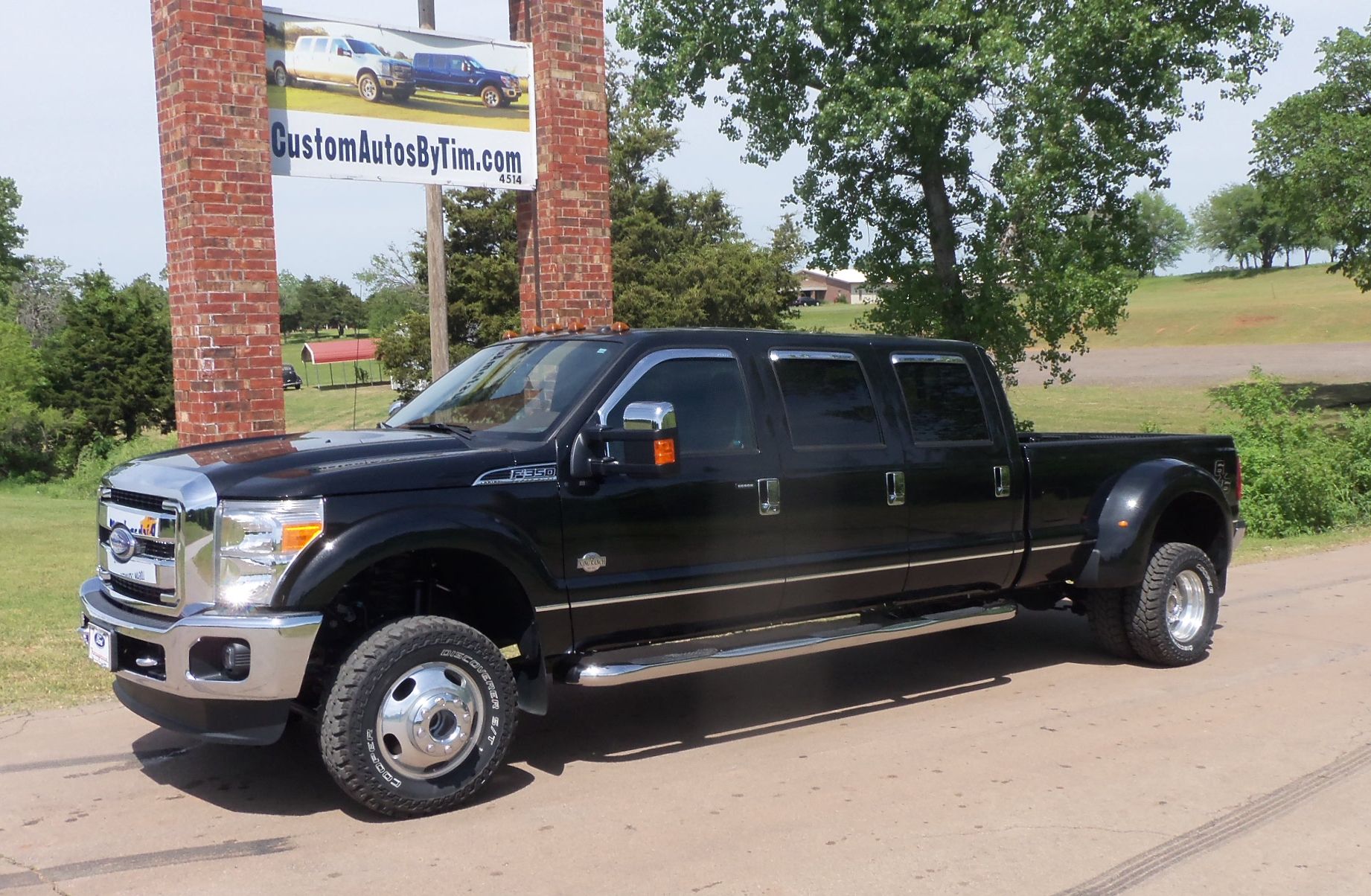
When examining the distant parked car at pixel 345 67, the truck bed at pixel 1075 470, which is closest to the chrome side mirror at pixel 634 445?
the truck bed at pixel 1075 470

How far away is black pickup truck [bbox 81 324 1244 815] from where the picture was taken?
505cm

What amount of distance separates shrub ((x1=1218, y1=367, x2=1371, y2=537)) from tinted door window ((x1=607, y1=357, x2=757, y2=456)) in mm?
10669

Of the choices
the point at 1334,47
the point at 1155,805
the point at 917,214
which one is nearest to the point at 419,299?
the point at 917,214

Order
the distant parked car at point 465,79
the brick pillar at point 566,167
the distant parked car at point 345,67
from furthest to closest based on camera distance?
the brick pillar at point 566,167 < the distant parked car at point 465,79 < the distant parked car at point 345,67

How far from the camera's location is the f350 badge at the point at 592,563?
5.70m

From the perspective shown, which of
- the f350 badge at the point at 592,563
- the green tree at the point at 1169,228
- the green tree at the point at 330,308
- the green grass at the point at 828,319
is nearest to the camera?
the f350 badge at the point at 592,563

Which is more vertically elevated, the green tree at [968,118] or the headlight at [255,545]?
the green tree at [968,118]

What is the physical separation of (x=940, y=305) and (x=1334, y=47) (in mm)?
13127

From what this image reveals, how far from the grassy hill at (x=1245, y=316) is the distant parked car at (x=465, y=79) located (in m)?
37.5

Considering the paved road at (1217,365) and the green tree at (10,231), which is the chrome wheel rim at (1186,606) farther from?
the green tree at (10,231)

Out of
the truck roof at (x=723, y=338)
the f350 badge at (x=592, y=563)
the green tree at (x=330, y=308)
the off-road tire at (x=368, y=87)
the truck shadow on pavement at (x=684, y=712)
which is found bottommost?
the truck shadow on pavement at (x=684, y=712)

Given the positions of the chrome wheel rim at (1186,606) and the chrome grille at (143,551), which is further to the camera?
the chrome wheel rim at (1186,606)

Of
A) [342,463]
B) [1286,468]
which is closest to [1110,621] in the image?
[342,463]

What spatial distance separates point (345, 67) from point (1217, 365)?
42.4 meters
